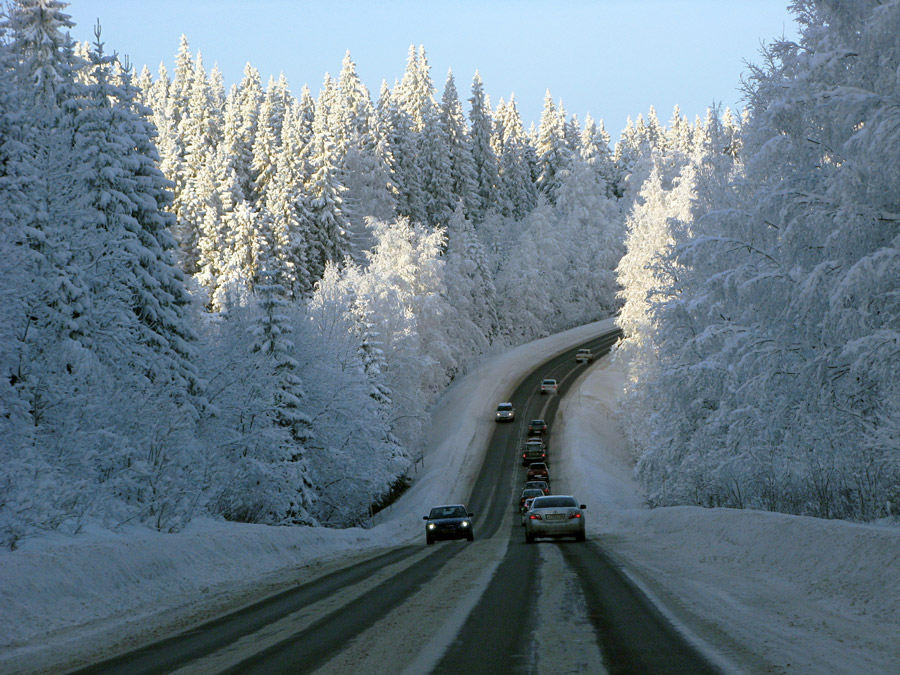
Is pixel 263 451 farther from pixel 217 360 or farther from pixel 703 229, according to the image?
pixel 703 229

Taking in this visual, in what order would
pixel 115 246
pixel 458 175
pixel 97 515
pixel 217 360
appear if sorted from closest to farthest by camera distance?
pixel 97 515 < pixel 115 246 < pixel 217 360 < pixel 458 175

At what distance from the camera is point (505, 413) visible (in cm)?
7194

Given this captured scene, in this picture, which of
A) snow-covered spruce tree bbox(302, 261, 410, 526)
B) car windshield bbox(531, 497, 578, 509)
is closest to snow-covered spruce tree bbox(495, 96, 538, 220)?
snow-covered spruce tree bbox(302, 261, 410, 526)

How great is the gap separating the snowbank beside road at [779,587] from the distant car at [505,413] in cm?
4818

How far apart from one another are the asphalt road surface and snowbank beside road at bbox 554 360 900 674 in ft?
1.76

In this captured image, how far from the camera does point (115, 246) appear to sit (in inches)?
1102

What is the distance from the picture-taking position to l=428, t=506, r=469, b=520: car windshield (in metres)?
32.1

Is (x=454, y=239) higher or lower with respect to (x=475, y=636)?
higher

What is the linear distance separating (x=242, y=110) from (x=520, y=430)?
5951 centimetres

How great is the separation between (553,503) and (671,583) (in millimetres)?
13527

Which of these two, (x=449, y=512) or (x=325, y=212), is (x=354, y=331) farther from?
(x=325, y=212)

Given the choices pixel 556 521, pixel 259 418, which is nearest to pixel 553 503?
Answer: pixel 556 521

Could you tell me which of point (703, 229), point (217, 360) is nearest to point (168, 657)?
point (217, 360)

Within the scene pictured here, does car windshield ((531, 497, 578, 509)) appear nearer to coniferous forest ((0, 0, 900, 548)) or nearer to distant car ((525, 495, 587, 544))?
distant car ((525, 495, 587, 544))
